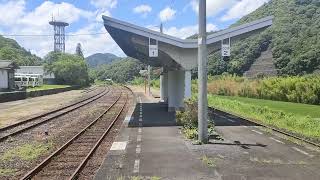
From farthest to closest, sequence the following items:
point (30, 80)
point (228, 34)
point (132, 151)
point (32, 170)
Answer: point (30, 80)
point (228, 34)
point (132, 151)
point (32, 170)

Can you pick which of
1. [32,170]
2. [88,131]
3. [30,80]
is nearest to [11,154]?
[32,170]

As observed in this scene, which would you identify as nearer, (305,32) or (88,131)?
(88,131)

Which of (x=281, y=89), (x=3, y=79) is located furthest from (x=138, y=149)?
(x=3, y=79)

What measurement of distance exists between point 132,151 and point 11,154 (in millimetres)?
3648

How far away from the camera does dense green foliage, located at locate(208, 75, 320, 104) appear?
109 ft

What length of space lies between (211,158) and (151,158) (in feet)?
5.15

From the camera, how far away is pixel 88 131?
68.3ft

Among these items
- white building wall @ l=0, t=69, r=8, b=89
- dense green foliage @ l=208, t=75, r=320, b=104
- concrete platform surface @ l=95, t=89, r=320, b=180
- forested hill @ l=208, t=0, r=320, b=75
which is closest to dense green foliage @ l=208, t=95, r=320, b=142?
concrete platform surface @ l=95, t=89, r=320, b=180

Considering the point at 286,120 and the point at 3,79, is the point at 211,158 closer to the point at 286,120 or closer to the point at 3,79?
the point at 286,120

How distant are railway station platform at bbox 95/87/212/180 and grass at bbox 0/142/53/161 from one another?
7.35 feet

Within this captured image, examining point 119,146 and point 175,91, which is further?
point 175,91

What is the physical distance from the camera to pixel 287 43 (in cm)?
7819

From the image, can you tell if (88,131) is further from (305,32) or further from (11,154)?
(305,32)

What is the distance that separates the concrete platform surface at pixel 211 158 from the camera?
10586 mm
